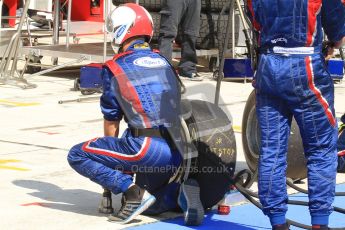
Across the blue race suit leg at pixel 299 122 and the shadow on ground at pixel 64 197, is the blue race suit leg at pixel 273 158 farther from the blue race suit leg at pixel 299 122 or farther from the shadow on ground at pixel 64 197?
the shadow on ground at pixel 64 197

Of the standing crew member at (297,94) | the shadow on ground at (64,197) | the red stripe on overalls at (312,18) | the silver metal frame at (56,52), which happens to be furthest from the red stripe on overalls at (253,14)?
the silver metal frame at (56,52)

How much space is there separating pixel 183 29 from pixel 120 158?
7.44 meters

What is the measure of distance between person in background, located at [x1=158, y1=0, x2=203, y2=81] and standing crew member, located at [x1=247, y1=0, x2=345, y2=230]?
6.86 m

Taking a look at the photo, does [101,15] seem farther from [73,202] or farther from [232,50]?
[73,202]

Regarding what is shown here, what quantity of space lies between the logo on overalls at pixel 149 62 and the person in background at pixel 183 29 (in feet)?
20.2

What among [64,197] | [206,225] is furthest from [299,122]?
[64,197]

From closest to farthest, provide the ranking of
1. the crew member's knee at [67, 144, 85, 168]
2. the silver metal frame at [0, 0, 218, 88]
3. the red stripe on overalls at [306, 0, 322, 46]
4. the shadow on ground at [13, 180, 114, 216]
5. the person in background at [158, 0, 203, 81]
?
the red stripe on overalls at [306, 0, 322, 46] < the crew member's knee at [67, 144, 85, 168] < the shadow on ground at [13, 180, 114, 216] < the silver metal frame at [0, 0, 218, 88] < the person in background at [158, 0, 203, 81]

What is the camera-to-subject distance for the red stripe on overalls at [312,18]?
16.7 feet

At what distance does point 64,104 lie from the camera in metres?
10.6

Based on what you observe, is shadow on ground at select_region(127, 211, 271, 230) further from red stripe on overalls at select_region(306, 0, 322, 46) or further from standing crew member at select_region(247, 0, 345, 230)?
red stripe on overalls at select_region(306, 0, 322, 46)

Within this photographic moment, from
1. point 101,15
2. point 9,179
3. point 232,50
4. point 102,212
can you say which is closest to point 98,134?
point 9,179

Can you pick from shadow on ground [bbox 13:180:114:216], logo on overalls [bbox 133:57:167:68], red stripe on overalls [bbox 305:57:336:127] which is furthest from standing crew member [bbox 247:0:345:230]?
shadow on ground [bbox 13:180:114:216]

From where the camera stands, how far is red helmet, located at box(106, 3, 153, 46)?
5930 mm

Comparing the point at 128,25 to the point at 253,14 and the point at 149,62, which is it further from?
the point at 253,14
